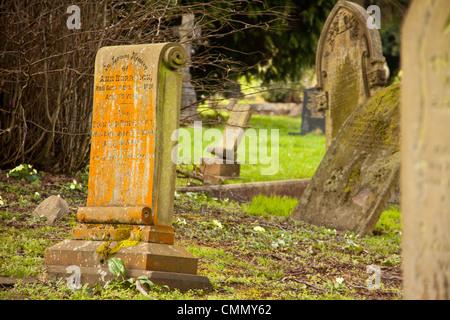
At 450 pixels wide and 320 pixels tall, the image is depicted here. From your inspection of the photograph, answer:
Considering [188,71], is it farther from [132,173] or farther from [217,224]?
[132,173]

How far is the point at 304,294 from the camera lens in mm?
4020

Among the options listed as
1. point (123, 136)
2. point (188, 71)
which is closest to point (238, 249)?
point (123, 136)

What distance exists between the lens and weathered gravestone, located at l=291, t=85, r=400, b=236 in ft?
21.6

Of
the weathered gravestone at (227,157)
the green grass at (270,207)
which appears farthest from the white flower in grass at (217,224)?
the weathered gravestone at (227,157)

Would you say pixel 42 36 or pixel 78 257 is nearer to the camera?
pixel 78 257

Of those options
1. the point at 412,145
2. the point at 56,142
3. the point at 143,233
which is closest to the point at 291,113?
the point at 56,142

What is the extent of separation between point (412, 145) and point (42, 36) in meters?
6.03

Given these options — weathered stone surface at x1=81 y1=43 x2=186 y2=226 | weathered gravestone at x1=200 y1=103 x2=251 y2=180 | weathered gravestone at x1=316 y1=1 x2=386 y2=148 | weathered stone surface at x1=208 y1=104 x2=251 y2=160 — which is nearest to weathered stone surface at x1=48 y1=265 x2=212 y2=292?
weathered stone surface at x1=81 y1=43 x2=186 y2=226

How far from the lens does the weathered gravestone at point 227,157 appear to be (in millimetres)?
9992

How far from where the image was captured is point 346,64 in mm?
9461

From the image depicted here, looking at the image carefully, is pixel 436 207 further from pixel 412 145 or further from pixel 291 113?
pixel 291 113

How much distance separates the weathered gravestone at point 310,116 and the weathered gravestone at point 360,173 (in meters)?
10.7

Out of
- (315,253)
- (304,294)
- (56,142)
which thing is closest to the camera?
(304,294)
